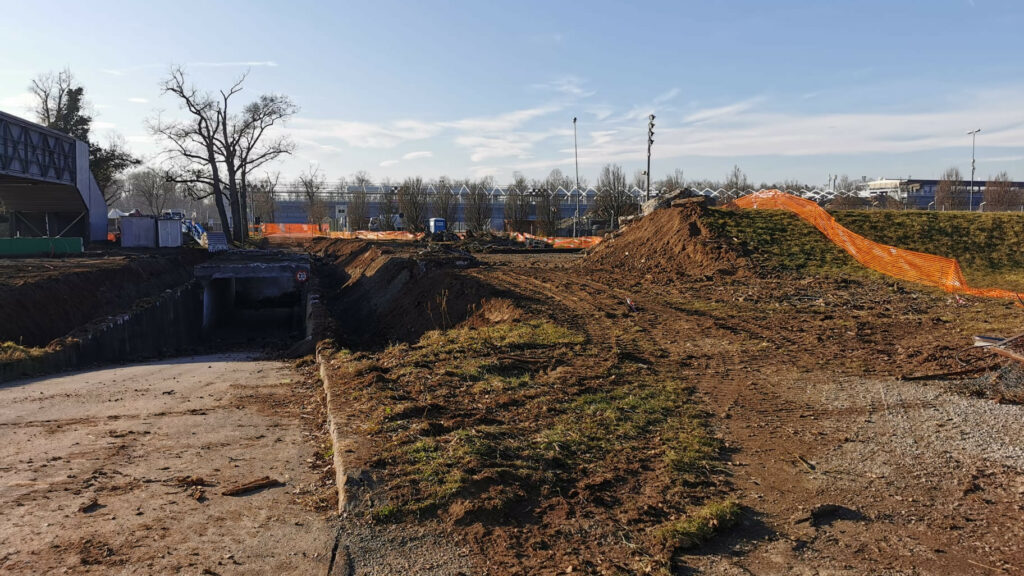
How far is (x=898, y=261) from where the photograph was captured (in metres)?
20.9

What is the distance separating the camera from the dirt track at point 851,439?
491 cm

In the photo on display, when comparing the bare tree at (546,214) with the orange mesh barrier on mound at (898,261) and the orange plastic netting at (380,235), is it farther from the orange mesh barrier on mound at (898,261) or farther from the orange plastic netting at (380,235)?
the orange mesh barrier on mound at (898,261)

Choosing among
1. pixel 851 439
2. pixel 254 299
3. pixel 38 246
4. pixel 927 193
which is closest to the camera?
pixel 851 439

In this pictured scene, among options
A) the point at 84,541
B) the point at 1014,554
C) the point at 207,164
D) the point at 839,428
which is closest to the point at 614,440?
the point at 839,428

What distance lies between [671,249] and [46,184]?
1213 inches

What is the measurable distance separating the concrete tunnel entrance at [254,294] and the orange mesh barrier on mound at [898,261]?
19368 millimetres

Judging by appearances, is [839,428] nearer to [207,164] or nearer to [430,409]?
[430,409]

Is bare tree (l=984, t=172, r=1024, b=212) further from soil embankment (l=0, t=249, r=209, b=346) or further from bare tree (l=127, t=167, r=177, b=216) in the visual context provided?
bare tree (l=127, t=167, r=177, b=216)

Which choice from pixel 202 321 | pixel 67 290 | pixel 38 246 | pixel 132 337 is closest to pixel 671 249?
pixel 132 337

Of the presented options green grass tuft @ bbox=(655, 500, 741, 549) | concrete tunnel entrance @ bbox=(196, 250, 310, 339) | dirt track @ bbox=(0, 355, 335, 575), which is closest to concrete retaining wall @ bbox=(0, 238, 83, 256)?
concrete tunnel entrance @ bbox=(196, 250, 310, 339)

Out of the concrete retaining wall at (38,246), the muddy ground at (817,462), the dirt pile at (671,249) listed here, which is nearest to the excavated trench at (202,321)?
the concrete retaining wall at (38,246)

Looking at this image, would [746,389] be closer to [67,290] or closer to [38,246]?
[67,290]

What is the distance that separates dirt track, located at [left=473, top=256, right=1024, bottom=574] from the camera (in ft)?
16.1

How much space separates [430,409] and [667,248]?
1870cm
